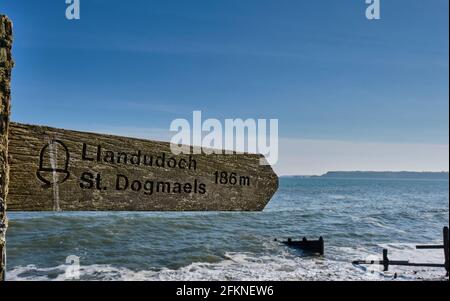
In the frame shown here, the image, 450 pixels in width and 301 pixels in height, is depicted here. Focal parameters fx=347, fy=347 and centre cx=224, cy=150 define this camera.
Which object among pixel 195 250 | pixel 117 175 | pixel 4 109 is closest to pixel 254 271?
pixel 195 250

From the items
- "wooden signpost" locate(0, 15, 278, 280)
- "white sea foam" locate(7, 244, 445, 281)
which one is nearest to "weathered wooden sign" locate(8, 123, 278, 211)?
"wooden signpost" locate(0, 15, 278, 280)

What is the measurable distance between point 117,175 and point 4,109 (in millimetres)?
640

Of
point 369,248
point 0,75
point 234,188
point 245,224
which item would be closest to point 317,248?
point 369,248

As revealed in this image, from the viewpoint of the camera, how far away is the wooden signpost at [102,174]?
1.66 metres

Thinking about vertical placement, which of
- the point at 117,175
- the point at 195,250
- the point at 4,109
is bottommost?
the point at 195,250

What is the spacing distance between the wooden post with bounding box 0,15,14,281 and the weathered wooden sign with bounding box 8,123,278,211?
0.09 metres

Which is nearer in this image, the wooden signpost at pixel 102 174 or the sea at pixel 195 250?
the wooden signpost at pixel 102 174

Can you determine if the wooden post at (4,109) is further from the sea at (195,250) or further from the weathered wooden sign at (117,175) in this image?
the sea at (195,250)

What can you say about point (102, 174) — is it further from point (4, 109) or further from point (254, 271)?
point (254, 271)

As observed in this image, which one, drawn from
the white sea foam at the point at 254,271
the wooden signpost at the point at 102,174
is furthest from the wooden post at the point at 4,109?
the white sea foam at the point at 254,271

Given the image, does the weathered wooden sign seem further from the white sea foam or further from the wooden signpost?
the white sea foam

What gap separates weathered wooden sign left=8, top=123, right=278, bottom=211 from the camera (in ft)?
5.61

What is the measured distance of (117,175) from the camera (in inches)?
77.0
